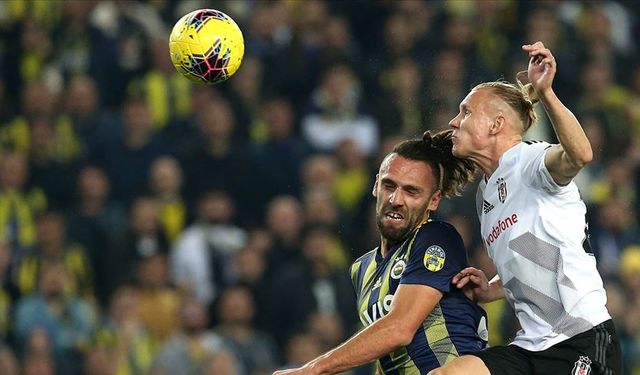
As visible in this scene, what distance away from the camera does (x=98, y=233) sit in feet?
33.9

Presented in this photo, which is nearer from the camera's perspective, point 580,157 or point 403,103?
point 580,157

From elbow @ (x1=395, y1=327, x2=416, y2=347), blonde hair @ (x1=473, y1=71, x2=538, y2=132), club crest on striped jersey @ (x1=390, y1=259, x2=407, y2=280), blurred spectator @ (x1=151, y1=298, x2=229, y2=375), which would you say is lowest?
blurred spectator @ (x1=151, y1=298, x2=229, y2=375)

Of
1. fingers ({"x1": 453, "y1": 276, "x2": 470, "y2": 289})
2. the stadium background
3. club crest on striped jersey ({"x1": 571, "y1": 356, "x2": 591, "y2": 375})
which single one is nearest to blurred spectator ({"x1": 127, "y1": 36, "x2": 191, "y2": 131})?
the stadium background

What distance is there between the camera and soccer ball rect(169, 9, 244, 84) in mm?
5973

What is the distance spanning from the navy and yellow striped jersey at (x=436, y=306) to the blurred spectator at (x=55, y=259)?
16.5 ft

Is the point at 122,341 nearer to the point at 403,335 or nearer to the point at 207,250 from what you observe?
the point at 207,250

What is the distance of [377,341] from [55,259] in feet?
18.4

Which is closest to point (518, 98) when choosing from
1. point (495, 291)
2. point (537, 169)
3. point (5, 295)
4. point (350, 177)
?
point (537, 169)

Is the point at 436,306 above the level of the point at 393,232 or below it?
below

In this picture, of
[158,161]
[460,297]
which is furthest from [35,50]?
[460,297]

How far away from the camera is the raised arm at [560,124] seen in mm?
4734

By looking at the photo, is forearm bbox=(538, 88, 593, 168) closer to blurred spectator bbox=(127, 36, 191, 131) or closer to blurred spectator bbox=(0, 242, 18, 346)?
blurred spectator bbox=(0, 242, 18, 346)

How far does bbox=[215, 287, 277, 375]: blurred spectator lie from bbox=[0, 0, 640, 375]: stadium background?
2 cm

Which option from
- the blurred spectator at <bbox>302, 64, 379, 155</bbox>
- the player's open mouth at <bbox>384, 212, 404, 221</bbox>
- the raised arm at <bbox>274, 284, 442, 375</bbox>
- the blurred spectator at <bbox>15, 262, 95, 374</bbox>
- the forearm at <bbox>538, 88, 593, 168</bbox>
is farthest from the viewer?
the blurred spectator at <bbox>302, 64, 379, 155</bbox>
